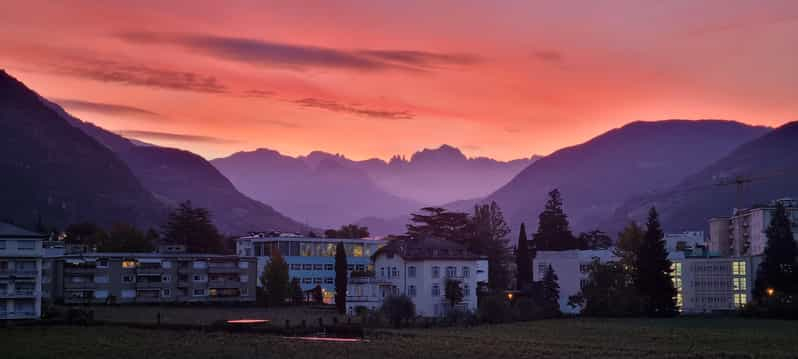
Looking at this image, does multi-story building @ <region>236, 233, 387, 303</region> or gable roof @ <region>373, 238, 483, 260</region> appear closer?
gable roof @ <region>373, 238, 483, 260</region>

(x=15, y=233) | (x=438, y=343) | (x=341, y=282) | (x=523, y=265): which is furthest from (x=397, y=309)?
(x=523, y=265)

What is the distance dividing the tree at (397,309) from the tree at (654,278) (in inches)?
1129

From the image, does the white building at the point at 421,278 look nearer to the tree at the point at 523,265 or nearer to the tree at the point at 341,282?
the tree at the point at 341,282

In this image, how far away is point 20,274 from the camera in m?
90.0

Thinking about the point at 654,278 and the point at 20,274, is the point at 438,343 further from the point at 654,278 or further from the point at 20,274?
the point at 20,274

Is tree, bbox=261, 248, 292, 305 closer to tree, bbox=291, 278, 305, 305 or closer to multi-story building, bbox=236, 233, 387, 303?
tree, bbox=291, 278, 305, 305

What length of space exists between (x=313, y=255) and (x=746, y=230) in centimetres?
7221

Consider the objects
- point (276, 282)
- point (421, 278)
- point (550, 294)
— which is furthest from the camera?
point (276, 282)

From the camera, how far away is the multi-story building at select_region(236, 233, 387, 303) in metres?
142

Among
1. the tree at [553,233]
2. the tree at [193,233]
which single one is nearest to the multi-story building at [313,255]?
the tree at [193,233]

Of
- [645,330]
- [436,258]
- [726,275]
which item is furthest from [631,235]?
[645,330]

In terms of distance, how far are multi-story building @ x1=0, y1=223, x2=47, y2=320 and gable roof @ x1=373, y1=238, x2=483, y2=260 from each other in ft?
124

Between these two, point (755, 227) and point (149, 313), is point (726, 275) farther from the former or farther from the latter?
point (149, 313)

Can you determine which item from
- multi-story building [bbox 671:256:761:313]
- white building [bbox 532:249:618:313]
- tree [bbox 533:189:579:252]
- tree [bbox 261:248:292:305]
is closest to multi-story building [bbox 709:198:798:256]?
multi-story building [bbox 671:256:761:313]
